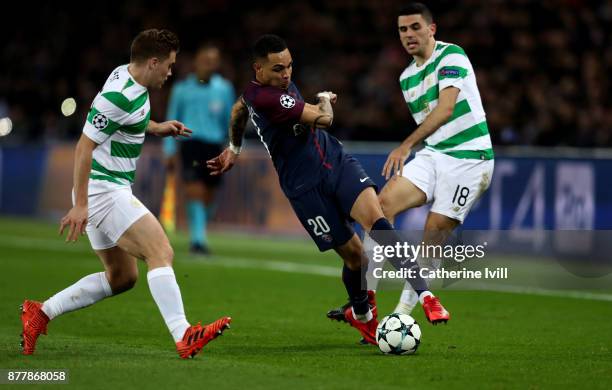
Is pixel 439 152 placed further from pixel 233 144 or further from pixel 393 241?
pixel 233 144

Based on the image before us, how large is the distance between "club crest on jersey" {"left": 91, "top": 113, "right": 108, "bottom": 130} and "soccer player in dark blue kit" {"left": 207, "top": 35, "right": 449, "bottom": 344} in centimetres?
116

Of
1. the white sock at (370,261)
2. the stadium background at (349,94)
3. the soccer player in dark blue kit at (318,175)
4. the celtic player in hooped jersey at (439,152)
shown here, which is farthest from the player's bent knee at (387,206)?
the stadium background at (349,94)

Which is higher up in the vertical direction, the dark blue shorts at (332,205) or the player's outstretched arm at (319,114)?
the player's outstretched arm at (319,114)

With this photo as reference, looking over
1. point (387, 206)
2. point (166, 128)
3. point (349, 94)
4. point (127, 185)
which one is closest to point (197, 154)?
point (349, 94)

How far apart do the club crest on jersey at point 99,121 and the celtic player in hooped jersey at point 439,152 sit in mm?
2399

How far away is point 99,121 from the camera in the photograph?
678cm

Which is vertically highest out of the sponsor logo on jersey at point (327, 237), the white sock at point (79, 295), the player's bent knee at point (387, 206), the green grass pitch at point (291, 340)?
the player's bent knee at point (387, 206)

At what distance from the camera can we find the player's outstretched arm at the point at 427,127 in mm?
7566

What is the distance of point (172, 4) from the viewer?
25.5 metres

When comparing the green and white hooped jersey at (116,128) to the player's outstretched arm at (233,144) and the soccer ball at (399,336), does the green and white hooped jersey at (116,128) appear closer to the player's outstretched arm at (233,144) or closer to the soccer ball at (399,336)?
the player's outstretched arm at (233,144)

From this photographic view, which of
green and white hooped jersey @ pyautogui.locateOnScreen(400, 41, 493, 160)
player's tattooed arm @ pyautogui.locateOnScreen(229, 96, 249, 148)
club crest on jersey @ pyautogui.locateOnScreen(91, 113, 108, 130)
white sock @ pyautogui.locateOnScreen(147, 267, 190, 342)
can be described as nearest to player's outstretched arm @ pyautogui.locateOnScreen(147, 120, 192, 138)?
player's tattooed arm @ pyautogui.locateOnScreen(229, 96, 249, 148)

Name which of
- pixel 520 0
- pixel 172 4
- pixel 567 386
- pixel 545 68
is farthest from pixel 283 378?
pixel 172 4

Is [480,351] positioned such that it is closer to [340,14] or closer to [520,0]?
[520,0]

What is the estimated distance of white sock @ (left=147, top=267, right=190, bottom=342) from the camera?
6.88 meters
